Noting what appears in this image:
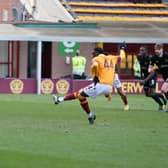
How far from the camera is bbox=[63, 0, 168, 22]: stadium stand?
41.7 m

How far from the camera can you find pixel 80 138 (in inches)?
587

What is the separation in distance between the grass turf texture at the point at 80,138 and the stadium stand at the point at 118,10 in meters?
19.4

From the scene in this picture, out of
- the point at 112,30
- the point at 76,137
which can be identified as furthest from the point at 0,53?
the point at 76,137

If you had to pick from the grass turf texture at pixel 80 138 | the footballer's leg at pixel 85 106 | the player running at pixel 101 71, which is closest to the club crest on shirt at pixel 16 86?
the grass turf texture at pixel 80 138

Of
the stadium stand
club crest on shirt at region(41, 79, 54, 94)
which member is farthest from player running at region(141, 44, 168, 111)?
the stadium stand

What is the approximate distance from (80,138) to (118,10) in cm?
2823

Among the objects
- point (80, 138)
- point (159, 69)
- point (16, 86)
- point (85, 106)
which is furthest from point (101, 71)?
point (16, 86)

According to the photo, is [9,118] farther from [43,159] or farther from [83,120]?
[43,159]

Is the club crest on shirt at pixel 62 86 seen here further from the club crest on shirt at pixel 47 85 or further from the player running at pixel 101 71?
the player running at pixel 101 71

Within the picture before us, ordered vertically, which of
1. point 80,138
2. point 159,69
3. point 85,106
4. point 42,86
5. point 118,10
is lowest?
point 42,86

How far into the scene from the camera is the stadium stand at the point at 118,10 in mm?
41688

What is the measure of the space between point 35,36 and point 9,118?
1443 centimetres

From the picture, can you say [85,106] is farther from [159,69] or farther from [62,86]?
[62,86]

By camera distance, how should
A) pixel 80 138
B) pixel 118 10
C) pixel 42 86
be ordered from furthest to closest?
pixel 118 10 → pixel 42 86 → pixel 80 138
